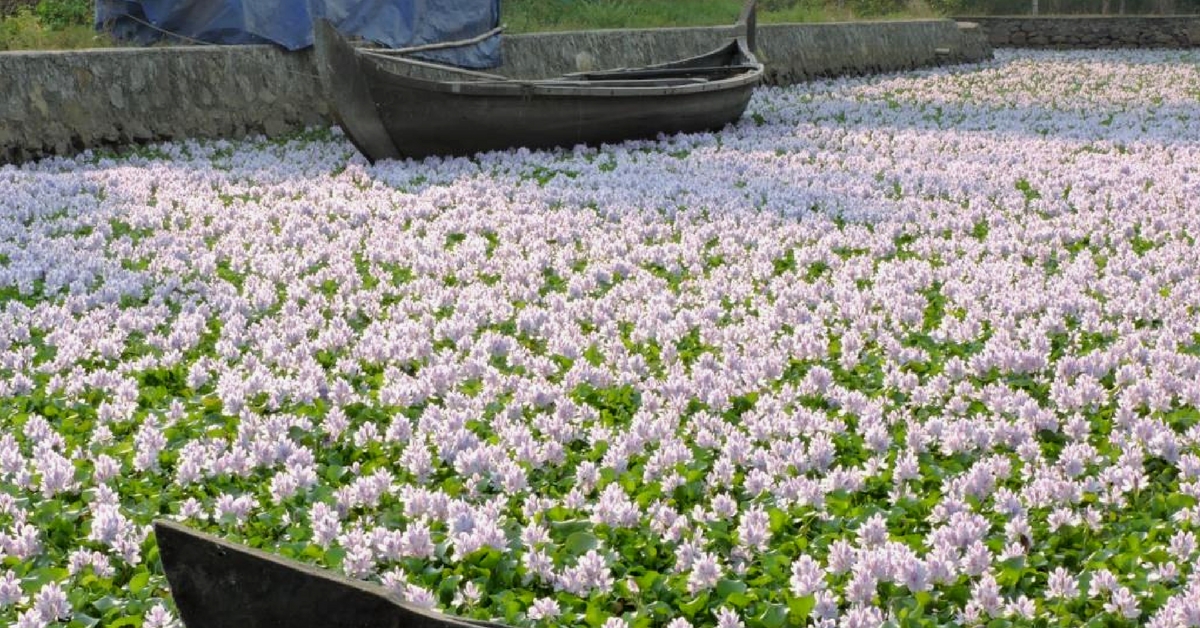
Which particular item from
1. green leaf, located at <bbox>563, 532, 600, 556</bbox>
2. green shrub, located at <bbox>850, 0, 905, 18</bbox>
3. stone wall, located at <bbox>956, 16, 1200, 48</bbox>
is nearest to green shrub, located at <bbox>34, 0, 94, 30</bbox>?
green leaf, located at <bbox>563, 532, 600, 556</bbox>

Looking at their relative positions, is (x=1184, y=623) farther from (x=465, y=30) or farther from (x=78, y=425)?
(x=465, y=30)

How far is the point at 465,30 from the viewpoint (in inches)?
687

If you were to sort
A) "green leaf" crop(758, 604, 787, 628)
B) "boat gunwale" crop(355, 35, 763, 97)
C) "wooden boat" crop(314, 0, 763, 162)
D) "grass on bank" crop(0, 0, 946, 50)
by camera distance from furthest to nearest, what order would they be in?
"grass on bank" crop(0, 0, 946, 50) → "boat gunwale" crop(355, 35, 763, 97) → "wooden boat" crop(314, 0, 763, 162) → "green leaf" crop(758, 604, 787, 628)

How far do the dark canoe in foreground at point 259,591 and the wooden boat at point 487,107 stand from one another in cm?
946

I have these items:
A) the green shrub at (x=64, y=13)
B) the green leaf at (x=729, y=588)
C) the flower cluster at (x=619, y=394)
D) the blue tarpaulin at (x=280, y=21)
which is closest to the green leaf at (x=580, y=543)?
the flower cluster at (x=619, y=394)

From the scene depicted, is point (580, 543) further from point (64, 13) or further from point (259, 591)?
point (64, 13)

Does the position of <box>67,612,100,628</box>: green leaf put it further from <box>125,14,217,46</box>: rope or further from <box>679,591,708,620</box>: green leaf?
<box>125,14,217,46</box>: rope

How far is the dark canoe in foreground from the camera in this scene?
223 cm

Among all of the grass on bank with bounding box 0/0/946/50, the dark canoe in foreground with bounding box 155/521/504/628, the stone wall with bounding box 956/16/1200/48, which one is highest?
the dark canoe in foreground with bounding box 155/521/504/628

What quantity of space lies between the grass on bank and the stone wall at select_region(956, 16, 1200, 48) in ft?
9.42

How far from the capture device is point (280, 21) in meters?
14.5

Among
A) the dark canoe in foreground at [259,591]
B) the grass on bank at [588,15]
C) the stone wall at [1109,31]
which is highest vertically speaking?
the dark canoe in foreground at [259,591]

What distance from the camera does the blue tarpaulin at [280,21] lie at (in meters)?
14.6

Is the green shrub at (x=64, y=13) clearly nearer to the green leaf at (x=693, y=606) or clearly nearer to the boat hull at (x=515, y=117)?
the boat hull at (x=515, y=117)
